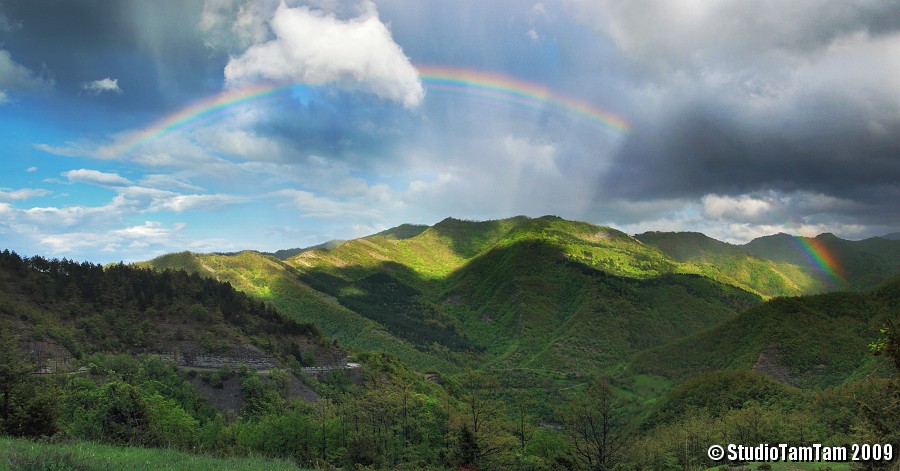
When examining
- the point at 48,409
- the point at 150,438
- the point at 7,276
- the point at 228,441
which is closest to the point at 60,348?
the point at 7,276

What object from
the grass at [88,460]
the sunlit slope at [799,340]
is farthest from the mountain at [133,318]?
the sunlit slope at [799,340]

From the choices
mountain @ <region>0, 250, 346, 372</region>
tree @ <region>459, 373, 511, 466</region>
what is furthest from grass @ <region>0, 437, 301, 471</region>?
mountain @ <region>0, 250, 346, 372</region>

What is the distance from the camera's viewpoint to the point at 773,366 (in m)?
154

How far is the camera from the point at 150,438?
1647 inches

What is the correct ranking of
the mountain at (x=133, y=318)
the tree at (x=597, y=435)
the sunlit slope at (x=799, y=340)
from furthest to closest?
the sunlit slope at (x=799, y=340), the mountain at (x=133, y=318), the tree at (x=597, y=435)

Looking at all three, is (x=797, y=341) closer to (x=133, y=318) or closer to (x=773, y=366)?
(x=773, y=366)

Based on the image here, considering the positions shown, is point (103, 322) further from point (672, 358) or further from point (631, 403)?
point (672, 358)

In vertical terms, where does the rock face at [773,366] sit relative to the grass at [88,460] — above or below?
below

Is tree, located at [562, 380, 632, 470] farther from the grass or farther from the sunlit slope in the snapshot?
the sunlit slope

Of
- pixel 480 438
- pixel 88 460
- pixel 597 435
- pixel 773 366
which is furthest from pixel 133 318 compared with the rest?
pixel 773 366

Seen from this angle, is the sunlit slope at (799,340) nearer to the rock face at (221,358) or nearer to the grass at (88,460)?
the rock face at (221,358)

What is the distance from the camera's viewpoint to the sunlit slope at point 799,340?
14838 centimetres

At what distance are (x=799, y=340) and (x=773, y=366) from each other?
1472cm

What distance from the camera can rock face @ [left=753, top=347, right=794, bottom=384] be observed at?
150 m
